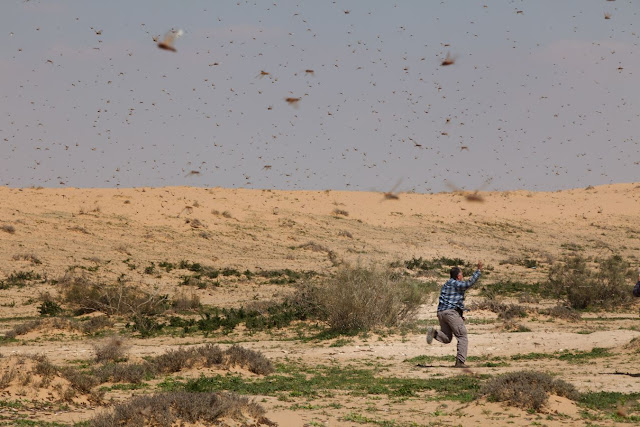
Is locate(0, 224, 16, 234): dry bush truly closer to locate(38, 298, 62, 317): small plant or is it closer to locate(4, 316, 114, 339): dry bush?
locate(38, 298, 62, 317): small plant

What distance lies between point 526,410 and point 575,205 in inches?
2580

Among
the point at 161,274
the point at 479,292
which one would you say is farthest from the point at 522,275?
the point at 161,274

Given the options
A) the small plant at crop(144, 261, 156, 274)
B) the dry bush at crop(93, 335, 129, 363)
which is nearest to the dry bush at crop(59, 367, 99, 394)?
the dry bush at crop(93, 335, 129, 363)

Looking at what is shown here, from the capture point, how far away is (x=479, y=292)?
29156mm

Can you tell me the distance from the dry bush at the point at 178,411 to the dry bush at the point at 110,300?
1324 cm

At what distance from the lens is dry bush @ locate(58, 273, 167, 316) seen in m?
23.4

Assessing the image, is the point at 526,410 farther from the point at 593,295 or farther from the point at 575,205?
the point at 575,205

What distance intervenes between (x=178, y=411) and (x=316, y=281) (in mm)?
21849

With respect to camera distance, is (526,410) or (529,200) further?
(529,200)

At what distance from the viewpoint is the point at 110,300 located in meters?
23.5

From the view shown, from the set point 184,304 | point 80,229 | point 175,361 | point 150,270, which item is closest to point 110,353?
point 175,361

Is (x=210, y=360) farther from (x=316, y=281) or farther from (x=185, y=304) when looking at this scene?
(x=316, y=281)

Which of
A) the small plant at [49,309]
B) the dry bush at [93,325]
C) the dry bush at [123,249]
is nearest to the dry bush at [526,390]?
the dry bush at [93,325]

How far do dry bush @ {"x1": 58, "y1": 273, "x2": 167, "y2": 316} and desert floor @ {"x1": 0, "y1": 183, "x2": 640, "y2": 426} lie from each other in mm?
363
